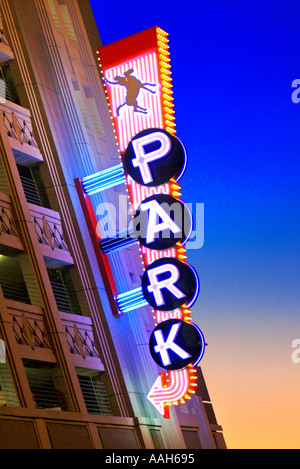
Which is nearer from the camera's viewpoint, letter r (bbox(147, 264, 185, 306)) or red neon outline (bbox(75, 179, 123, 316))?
letter r (bbox(147, 264, 185, 306))

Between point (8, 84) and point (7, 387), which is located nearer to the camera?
point (7, 387)

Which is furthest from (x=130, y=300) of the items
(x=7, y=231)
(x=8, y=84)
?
(x=8, y=84)

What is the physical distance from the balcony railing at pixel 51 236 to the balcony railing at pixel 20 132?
1832 millimetres

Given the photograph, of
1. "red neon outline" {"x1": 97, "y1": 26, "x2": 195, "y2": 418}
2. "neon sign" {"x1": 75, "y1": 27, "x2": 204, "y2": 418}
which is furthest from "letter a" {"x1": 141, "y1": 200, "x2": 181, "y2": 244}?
"red neon outline" {"x1": 97, "y1": 26, "x2": 195, "y2": 418}

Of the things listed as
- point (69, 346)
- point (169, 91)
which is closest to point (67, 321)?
point (69, 346)

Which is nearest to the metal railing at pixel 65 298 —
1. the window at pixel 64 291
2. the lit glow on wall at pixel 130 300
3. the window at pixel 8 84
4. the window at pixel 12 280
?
the window at pixel 64 291

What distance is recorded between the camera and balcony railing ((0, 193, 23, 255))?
23.0 metres

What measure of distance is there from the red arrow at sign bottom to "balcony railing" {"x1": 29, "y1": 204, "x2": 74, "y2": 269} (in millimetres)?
4620

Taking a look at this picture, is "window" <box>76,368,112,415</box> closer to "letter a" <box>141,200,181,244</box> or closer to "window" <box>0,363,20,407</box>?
"window" <box>0,363,20,407</box>

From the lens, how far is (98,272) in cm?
2659

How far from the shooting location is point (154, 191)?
25062 mm

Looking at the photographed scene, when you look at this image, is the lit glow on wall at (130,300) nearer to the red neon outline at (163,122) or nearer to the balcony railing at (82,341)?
the balcony railing at (82,341)

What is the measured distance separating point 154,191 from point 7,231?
461cm

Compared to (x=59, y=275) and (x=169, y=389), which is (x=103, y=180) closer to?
(x=59, y=275)
